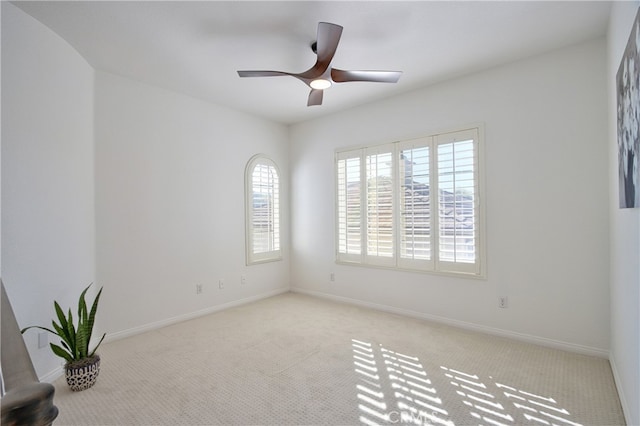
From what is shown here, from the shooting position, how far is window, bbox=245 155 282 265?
15.2 ft

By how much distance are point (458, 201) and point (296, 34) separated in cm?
238

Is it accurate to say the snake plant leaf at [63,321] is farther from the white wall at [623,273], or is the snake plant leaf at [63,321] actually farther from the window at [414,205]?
the white wall at [623,273]

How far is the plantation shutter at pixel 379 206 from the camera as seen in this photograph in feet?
13.4

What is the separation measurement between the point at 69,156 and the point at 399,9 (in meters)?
3.02

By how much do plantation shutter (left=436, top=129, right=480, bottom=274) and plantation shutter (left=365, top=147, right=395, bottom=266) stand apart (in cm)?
65

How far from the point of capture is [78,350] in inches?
92.9

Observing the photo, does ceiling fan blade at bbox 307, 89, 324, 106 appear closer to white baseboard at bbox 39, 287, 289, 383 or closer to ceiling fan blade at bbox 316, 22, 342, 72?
ceiling fan blade at bbox 316, 22, 342, 72

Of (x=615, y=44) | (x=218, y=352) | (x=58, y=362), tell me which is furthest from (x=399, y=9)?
(x=58, y=362)

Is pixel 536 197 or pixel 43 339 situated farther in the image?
pixel 536 197

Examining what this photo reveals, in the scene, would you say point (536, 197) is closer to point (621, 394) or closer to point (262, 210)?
point (621, 394)

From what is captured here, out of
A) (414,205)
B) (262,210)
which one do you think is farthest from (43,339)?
(414,205)

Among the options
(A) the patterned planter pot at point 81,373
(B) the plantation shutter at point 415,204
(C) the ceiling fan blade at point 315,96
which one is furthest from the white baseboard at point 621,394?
(A) the patterned planter pot at point 81,373

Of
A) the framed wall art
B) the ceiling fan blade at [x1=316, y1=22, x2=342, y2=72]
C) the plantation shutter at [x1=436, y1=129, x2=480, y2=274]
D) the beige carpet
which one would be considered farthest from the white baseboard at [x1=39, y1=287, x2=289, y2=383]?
the framed wall art

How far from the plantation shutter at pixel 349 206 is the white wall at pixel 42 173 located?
301cm
